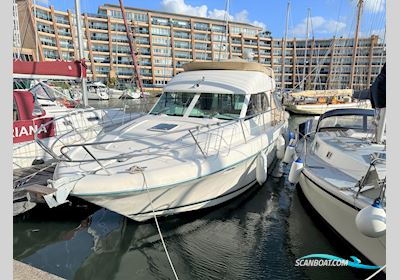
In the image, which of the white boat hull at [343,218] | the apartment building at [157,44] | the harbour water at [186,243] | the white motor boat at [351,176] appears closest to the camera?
the white motor boat at [351,176]

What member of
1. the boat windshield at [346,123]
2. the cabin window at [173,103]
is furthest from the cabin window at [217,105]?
the boat windshield at [346,123]

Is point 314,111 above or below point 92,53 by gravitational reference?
below

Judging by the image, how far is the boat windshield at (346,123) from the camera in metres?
7.95

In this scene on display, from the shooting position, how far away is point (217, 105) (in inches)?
293

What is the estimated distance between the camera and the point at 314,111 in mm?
27500

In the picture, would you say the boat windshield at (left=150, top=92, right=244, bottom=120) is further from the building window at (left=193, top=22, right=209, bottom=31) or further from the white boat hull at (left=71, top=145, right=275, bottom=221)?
the building window at (left=193, top=22, right=209, bottom=31)

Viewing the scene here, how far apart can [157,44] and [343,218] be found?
222 feet

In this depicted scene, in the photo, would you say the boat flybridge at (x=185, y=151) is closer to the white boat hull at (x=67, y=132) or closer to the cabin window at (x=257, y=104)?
the cabin window at (x=257, y=104)

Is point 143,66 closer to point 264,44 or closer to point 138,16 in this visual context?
point 138,16

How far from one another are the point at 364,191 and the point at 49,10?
6836 centimetres

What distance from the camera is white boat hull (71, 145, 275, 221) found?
4.92 m

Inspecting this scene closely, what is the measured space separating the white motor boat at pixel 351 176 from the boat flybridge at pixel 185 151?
1.19 meters

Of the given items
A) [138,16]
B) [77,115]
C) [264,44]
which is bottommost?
[77,115]

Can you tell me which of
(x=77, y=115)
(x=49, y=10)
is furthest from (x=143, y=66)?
(x=77, y=115)
